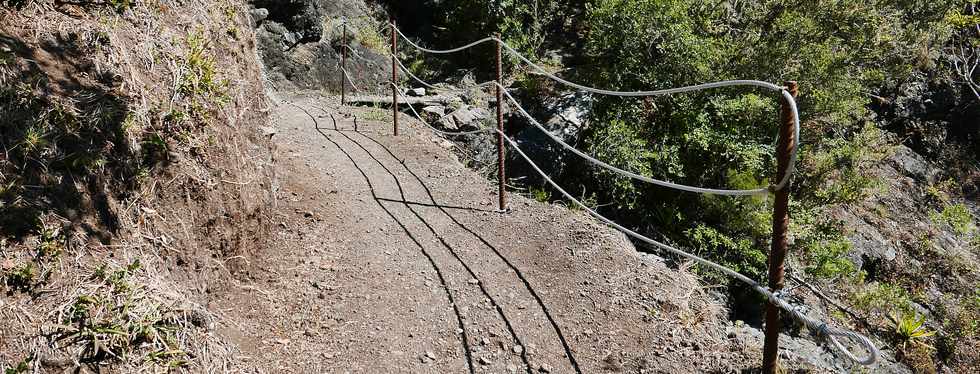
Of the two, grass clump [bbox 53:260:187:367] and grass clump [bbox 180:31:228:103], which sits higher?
grass clump [bbox 180:31:228:103]

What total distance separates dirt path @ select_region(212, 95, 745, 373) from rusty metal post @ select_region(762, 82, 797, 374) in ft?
3.25

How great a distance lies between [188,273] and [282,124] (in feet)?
16.1

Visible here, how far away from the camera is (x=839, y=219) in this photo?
10.9m

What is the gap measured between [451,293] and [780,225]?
2.33 meters

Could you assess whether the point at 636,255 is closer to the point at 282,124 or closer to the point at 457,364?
the point at 457,364

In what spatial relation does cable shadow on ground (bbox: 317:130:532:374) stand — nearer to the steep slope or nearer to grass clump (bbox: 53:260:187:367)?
the steep slope

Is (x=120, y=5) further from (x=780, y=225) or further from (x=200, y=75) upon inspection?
(x=780, y=225)

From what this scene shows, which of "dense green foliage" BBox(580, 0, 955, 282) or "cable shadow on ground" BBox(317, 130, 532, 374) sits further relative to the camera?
"dense green foliage" BBox(580, 0, 955, 282)

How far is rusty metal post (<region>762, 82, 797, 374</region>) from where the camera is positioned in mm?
2324

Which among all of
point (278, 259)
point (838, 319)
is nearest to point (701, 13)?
point (838, 319)

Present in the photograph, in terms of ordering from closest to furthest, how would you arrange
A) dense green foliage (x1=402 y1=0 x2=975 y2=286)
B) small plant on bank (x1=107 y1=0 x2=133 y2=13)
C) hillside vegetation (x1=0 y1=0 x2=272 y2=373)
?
hillside vegetation (x1=0 y1=0 x2=272 y2=373) → small plant on bank (x1=107 y1=0 x2=133 y2=13) → dense green foliage (x1=402 y1=0 x2=975 y2=286)

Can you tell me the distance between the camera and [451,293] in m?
4.16

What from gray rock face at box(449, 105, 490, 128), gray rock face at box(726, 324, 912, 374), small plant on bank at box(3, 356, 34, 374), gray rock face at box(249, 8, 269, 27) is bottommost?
gray rock face at box(726, 324, 912, 374)

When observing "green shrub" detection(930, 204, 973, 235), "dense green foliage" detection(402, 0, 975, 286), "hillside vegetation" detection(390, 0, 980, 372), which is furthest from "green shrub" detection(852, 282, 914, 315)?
"green shrub" detection(930, 204, 973, 235)
